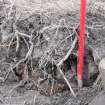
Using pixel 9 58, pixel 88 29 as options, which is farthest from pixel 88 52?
pixel 9 58

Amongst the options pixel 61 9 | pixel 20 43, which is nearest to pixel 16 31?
pixel 20 43

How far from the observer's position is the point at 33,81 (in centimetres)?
422

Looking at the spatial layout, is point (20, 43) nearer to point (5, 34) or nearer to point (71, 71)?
point (5, 34)

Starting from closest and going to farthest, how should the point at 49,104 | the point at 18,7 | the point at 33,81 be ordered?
the point at 49,104 → the point at 33,81 → the point at 18,7

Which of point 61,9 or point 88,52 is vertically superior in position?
point 61,9

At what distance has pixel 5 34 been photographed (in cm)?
446

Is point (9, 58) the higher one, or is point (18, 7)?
point (18, 7)

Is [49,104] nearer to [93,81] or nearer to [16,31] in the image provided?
[93,81]

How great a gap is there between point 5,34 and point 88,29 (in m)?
0.92

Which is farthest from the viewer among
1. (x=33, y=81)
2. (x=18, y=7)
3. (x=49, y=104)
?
(x=18, y=7)

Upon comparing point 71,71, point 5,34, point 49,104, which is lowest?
point 49,104

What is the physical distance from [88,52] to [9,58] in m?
0.88

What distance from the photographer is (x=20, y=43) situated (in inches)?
173

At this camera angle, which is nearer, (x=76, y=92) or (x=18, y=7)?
(x=76, y=92)
